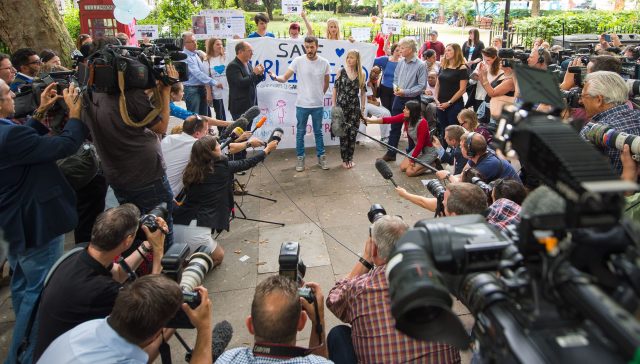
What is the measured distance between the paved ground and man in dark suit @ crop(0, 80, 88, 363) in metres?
0.73

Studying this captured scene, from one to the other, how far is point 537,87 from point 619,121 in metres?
2.60

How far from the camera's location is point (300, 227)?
520 centimetres

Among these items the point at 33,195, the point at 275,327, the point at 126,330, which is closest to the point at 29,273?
the point at 33,195

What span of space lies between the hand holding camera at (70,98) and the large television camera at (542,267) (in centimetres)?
286

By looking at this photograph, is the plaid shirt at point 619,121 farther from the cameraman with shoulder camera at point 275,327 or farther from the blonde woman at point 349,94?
the blonde woman at point 349,94

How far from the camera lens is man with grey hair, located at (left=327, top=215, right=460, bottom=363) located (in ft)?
7.30

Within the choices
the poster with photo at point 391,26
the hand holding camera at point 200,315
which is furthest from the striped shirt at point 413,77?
the hand holding camera at point 200,315

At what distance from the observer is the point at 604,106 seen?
342 centimetres

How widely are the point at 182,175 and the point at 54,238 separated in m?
1.35

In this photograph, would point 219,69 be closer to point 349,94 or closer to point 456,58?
point 349,94

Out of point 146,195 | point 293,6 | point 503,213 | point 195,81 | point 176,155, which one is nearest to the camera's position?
point 503,213

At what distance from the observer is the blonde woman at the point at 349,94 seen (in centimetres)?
656

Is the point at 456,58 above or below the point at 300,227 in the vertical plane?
above

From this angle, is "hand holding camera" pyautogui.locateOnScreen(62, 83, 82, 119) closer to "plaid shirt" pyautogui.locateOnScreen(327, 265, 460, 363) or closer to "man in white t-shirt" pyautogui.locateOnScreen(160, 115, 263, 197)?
"man in white t-shirt" pyautogui.locateOnScreen(160, 115, 263, 197)
